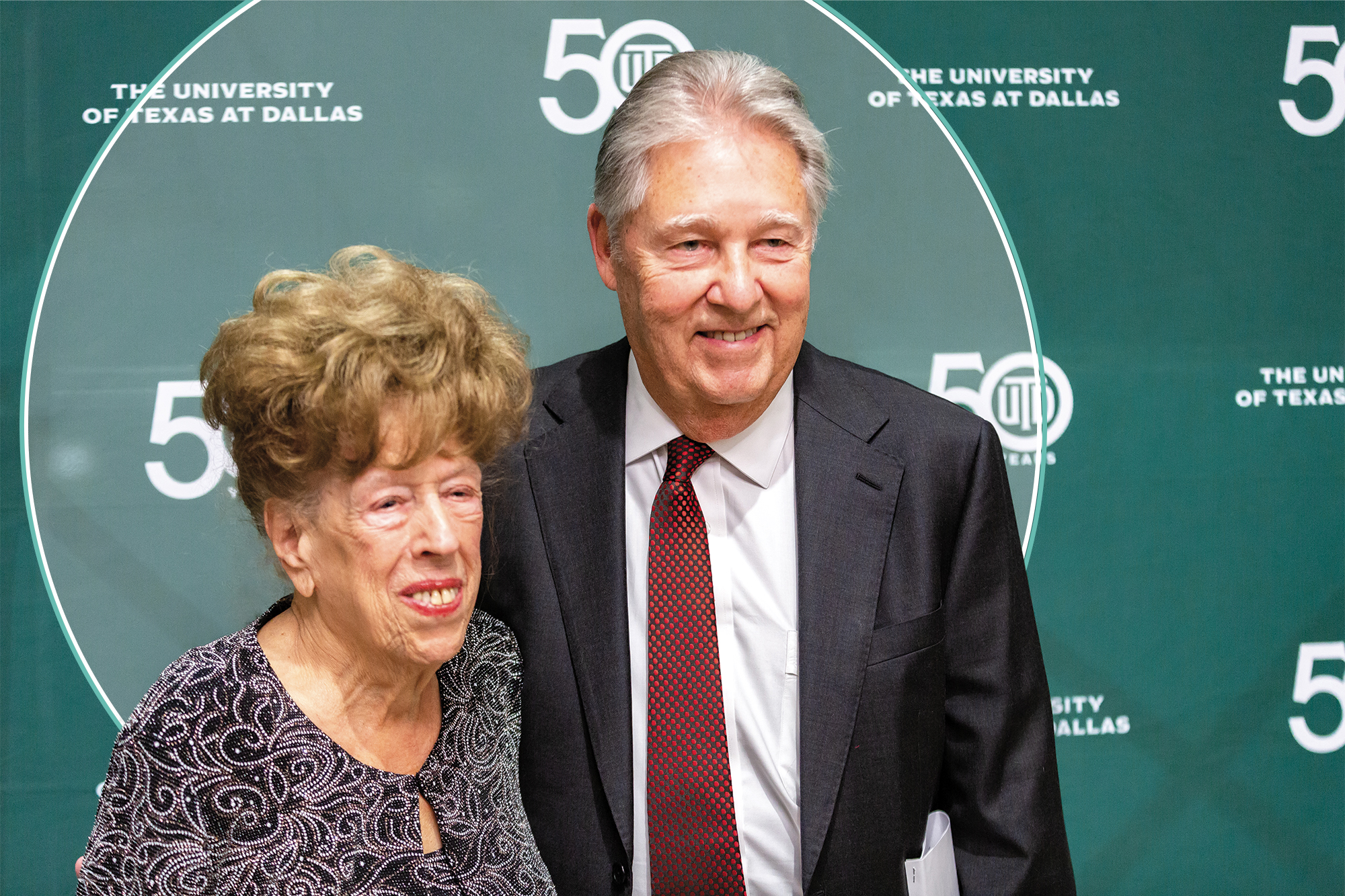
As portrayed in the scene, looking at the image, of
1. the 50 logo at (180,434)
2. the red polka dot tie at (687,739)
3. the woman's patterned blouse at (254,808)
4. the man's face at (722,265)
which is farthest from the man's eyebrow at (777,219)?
the 50 logo at (180,434)

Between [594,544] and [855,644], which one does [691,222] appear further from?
[855,644]

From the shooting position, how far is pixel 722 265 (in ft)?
5.41

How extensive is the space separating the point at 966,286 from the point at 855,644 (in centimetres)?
113

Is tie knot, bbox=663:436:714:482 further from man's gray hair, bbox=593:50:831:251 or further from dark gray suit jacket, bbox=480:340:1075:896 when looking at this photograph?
man's gray hair, bbox=593:50:831:251

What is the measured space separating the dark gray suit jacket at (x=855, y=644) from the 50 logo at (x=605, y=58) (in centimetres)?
84

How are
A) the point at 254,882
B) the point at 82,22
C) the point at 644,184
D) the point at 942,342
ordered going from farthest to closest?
the point at 942,342 < the point at 82,22 < the point at 644,184 < the point at 254,882

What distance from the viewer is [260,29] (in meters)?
2.35

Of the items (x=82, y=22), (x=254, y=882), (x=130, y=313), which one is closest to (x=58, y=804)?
(x=130, y=313)

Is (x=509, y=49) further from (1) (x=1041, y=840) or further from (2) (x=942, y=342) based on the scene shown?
(1) (x=1041, y=840)

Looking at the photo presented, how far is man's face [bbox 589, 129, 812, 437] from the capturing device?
1.62m

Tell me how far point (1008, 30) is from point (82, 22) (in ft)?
6.56

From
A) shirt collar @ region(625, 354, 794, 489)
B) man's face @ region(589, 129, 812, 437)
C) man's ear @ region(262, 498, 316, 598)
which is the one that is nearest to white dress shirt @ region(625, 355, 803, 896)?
shirt collar @ region(625, 354, 794, 489)

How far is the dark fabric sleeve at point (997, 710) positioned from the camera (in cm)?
175

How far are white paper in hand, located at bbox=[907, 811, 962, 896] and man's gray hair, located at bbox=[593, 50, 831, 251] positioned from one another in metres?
0.97
